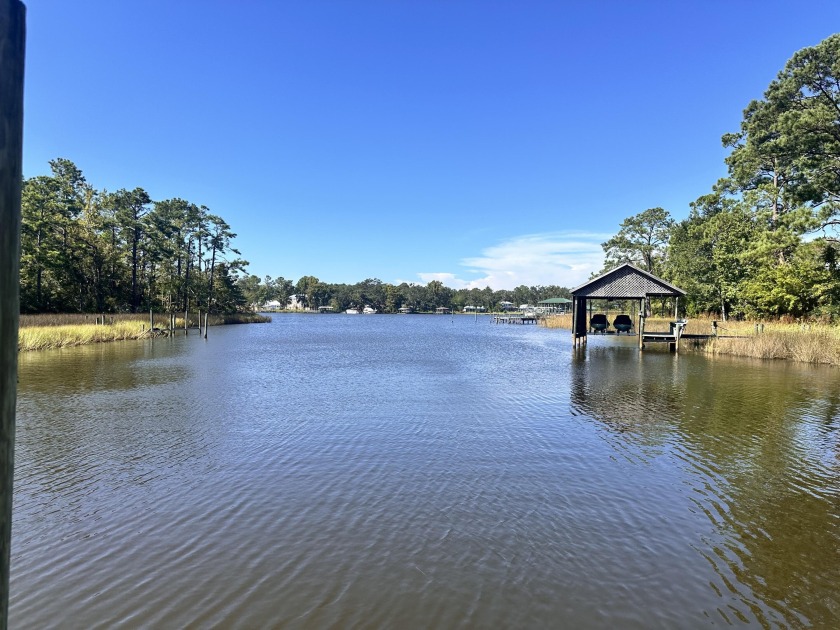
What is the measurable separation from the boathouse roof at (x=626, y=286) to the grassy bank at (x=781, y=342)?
3.85 meters

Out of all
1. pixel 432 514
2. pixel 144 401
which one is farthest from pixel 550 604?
pixel 144 401

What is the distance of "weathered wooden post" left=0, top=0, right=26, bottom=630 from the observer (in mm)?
1772

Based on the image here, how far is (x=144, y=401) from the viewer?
13617 millimetres

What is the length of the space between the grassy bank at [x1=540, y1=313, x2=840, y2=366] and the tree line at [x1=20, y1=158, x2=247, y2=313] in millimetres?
40942

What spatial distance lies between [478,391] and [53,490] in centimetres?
1144

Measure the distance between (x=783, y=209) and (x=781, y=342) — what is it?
1439cm

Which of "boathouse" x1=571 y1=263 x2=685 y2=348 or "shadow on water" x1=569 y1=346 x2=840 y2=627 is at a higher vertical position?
"boathouse" x1=571 y1=263 x2=685 y2=348

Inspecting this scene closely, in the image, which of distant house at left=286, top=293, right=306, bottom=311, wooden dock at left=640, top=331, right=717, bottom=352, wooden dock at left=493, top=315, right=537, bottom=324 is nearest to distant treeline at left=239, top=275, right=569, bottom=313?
distant house at left=286, top=293, right=306, bottom=311

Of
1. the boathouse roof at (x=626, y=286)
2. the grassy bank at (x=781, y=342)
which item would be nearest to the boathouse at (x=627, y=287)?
the boathouse roof at (x=626, y=286)

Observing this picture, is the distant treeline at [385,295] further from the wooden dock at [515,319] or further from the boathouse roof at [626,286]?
the boathouse roof at [626,286]

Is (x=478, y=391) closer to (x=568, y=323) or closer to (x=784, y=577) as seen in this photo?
(x=784, y=577)

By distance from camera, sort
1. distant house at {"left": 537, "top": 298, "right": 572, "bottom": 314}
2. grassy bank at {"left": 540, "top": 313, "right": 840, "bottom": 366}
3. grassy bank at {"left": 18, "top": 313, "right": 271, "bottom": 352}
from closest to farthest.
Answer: grassy bank at {"left": 540, "top": 313, "right": 840, "bottom": 366}, grassy bank at {"left": 18, "top": 313, "right": 271, "bottom": 352}, distant house at {"left": 537, "top": 298, "right": 572, "bottom": 314}

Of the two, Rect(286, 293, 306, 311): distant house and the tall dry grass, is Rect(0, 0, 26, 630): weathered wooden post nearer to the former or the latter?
the tall dry grass

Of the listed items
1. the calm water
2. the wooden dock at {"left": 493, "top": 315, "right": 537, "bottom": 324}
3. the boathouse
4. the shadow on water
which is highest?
the boathouse
